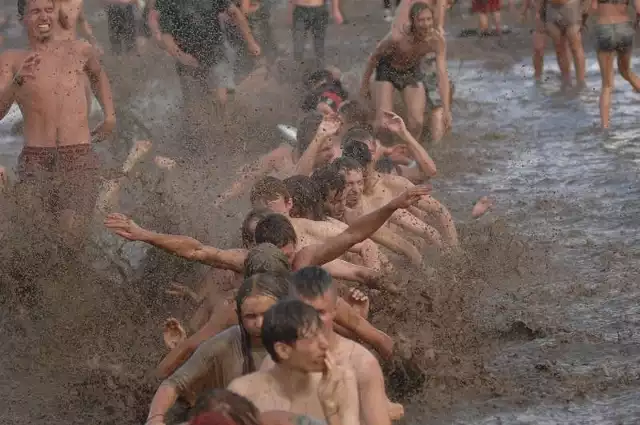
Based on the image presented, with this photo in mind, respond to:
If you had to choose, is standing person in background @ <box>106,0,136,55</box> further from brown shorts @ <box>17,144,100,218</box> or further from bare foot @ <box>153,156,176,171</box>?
brown shorts @ <box>17,144,100,218</box>

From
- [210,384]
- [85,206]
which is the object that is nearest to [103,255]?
[85,206]

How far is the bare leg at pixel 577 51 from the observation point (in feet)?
49.8

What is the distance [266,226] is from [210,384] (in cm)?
105

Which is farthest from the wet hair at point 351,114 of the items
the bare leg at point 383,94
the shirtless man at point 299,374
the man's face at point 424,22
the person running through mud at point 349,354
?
the shirtless man at point 299,374

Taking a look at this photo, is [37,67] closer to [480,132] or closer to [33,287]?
[33,287]

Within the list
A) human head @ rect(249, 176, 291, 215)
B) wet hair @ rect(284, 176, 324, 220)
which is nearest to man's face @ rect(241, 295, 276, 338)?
human head @ rect(249, 176, 291, 215)

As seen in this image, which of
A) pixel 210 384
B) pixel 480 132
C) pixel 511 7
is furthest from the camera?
pixel 511 7

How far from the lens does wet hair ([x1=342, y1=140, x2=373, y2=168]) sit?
8656 millimetres

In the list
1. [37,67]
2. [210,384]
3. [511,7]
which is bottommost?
[511,7]

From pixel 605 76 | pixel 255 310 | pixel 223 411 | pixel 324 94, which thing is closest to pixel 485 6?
pixel 605 76

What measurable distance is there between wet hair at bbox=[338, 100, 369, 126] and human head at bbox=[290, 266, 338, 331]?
5562 mm

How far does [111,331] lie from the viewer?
7.67m

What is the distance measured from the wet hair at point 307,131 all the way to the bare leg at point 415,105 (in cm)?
242

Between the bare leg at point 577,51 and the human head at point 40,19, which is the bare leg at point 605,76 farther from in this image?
the human head at point 40,19
